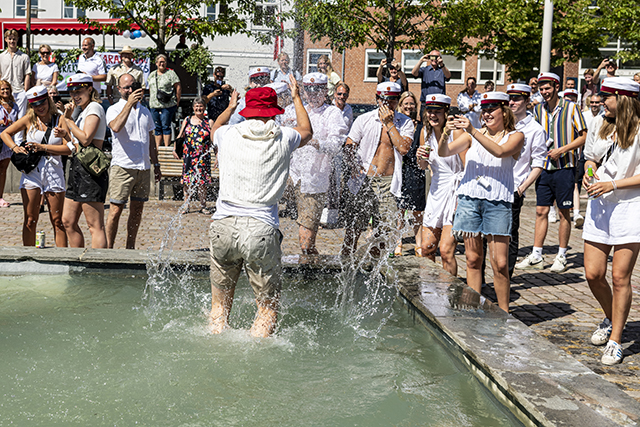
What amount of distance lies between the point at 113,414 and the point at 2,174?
8678 mm

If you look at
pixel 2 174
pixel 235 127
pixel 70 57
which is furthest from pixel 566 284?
pixel 70 57

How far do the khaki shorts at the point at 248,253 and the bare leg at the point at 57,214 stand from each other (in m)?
3.49

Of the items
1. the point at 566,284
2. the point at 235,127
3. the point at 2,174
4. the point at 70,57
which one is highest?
the point at 70,57

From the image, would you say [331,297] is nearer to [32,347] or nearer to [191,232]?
[32,347]

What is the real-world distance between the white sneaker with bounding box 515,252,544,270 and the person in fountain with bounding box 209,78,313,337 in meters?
4.71

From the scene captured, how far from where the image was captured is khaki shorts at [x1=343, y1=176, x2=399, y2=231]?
7836 millimetres

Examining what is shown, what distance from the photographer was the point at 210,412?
4121 millimetres

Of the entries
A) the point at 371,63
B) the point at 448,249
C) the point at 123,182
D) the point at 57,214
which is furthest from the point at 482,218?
the point at 371,63

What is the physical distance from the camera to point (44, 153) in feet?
26.1

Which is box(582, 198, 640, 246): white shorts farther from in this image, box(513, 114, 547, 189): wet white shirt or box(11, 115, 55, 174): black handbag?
box(11, 115, 55, 174): black handbag

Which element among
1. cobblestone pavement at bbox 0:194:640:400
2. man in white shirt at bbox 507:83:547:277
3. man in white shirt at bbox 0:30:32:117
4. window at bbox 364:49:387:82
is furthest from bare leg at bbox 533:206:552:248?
window at bbox 364:49:387:82

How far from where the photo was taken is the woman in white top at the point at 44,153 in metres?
7.89

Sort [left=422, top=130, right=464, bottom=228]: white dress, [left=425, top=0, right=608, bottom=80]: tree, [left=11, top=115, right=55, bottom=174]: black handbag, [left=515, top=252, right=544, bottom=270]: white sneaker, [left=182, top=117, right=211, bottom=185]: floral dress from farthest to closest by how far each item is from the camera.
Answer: [left=425, top=0, right=608, bottom=80]: tree → [left=182, top=117, right=211, bottom=185]: floral dress → [left=515, top=252, right=544, bottom=270]: white sneaker → [left=11, top=115, right=55, bottom=174]: black handbag → [left=422, top=130, right=464, bottom=228]: white dress

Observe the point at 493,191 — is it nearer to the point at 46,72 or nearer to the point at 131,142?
the point at 131,142
